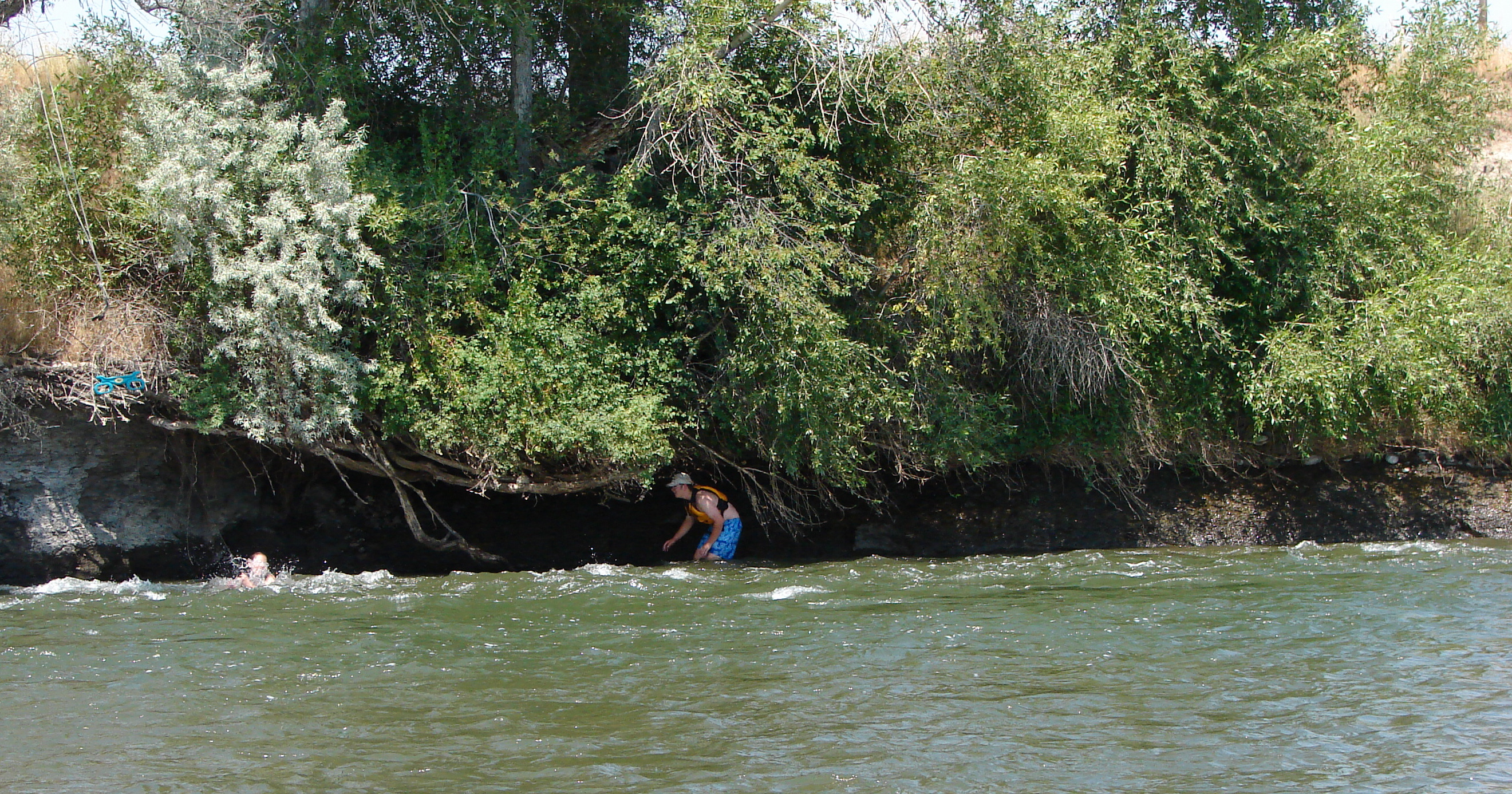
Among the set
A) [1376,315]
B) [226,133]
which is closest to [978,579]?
[1376,315]

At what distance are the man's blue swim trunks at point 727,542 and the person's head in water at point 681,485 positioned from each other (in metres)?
0.57

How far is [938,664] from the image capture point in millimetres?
7391

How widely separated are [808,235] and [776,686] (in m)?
5.91

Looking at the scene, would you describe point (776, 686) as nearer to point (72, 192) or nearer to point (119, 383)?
point (119, 383)

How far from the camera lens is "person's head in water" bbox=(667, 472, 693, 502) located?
12891 millimetres

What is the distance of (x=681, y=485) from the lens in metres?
12.9

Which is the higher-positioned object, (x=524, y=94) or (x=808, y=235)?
(x=524, y=94)

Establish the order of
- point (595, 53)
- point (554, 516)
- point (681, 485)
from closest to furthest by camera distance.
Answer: point (681, 485)
point (554, 516)
point (595, 53)

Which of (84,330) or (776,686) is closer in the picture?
(776,686)

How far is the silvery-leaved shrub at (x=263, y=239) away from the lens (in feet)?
34.0

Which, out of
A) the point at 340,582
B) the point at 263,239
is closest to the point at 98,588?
the point at 340,582

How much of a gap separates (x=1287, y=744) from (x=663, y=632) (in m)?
4.37

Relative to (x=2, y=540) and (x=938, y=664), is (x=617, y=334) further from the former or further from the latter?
(x=2, y=540)

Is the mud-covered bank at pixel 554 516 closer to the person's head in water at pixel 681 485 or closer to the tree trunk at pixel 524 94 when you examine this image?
the person's head in water at pixel 681 485
